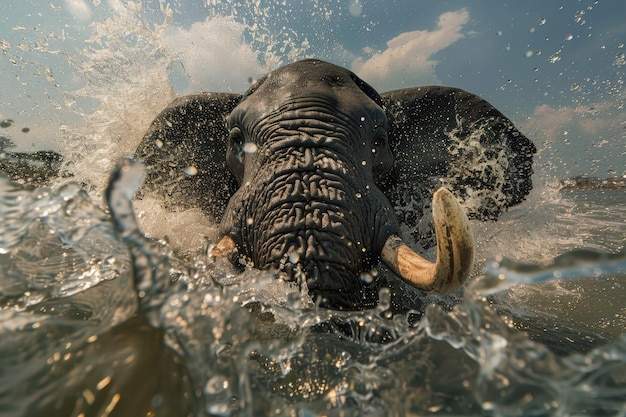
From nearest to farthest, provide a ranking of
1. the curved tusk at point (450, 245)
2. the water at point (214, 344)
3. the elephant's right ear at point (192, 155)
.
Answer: the water at point (214, 344)
the curved tusk at point (450, 245)
the elephant's right ear at point (192, 155)

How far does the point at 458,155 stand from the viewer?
476 cm

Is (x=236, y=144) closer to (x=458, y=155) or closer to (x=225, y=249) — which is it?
(x=225, y=249)

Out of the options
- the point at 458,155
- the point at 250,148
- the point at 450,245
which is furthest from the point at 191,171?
the point at 450,245

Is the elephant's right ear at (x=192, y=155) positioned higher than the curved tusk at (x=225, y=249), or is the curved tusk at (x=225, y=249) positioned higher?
the elephant's right ear at (x=192, y=155)

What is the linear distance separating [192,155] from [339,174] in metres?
2.30

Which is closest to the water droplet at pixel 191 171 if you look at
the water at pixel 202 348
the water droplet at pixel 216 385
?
the water at pixel 202 348

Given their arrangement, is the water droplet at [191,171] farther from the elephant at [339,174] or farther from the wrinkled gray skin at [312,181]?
the wrinkled gray skin at [312,181]

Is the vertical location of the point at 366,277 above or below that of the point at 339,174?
below

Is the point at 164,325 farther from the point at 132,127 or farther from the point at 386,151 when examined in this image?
the point at 132,127

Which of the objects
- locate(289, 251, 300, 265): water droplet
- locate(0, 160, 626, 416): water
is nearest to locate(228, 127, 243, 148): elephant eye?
locate(289, 251, 300, 265): water droplet

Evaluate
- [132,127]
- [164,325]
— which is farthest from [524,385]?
[132,127]

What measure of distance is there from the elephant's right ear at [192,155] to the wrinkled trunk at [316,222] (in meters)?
1.25

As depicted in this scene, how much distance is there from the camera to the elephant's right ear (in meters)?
4.38

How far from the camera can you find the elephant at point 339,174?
247 cm
